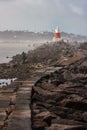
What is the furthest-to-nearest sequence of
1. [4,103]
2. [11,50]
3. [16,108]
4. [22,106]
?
[11,50] < [4,103] < [22,106] < [16,108]

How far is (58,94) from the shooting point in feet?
37.9

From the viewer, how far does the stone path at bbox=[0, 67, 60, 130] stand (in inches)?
Result: 329

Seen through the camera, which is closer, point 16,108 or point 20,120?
point 20,120

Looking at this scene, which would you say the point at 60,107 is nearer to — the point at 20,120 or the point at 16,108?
the point at 16,108

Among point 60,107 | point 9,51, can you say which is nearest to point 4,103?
point 60,107

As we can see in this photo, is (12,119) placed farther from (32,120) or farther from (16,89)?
(16,89)

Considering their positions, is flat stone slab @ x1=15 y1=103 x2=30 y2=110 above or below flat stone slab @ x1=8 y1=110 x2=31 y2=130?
above

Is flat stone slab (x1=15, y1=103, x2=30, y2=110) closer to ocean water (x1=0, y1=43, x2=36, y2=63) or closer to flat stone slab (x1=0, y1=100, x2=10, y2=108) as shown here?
flat stone slab (x1=0, y1=100, x2=10, y2=108)

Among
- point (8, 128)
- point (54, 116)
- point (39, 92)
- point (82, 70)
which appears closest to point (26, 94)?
point (39, 92)

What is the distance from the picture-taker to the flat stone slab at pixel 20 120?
316 inches

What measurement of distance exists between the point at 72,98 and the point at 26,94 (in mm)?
1464

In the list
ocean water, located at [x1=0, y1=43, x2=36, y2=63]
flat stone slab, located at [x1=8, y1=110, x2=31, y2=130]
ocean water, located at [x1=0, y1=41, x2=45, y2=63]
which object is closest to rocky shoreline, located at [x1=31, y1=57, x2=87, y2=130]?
flat stone slab, located at [x1=8, y1=110, x2=31, y2=130]

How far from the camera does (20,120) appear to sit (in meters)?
8.63

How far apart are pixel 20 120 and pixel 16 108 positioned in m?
1.34
